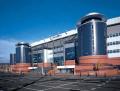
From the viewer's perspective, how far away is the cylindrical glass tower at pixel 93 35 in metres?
73.8

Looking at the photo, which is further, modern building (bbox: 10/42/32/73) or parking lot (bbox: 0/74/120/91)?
modern building (bbox: 10/42/32/73)

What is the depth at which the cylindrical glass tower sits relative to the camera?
7381 cm

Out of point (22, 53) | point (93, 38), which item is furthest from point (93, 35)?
point (22, 53)

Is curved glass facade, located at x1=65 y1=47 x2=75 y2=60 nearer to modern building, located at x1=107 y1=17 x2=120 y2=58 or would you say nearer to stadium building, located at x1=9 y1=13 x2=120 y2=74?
stadium building, located at x1=9 y1=13 x2=120 y2=74

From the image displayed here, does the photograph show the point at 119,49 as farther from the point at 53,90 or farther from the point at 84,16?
the point at 53,90

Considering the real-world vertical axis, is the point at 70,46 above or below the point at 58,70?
above

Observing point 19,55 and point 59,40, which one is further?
point 19,55

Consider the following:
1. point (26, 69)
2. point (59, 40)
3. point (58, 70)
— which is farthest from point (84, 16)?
point (26, 69)

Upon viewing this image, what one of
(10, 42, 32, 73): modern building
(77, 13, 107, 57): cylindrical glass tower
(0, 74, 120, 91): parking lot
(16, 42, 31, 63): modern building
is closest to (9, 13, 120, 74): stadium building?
(77, 13, 107, 57): cylindrical glass tower

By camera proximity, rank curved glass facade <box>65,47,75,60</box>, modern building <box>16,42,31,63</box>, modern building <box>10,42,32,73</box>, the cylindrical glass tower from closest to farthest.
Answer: the cylindrical glass tower → curved glass facade <box>65,47,75,60</box> → modern building <box>10,42,32,73</box> → modern building <box>16,42,31,63</box>

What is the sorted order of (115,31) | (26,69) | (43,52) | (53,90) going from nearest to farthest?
(53,90) → (115,31) → (43,52) → (26,69)

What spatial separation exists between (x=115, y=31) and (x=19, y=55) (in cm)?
7403

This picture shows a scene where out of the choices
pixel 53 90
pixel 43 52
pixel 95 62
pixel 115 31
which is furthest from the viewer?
pixel 43 52

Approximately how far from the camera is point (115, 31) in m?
80.1
